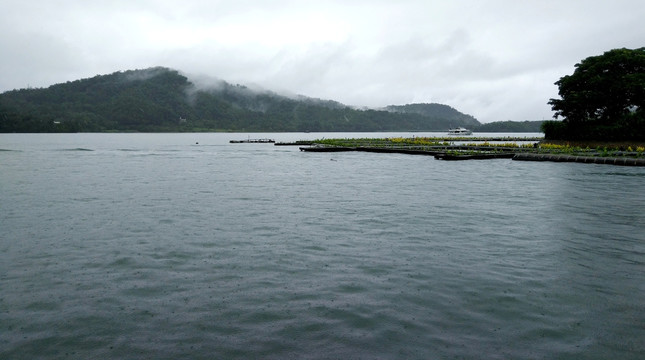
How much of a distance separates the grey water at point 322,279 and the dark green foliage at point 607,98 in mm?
47142

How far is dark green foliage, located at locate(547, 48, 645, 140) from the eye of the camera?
65812 mm

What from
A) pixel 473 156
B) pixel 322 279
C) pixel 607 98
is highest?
pixel 607 98

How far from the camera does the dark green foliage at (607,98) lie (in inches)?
2591

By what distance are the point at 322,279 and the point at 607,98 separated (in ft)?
231

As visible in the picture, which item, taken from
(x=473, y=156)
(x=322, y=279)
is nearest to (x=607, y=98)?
(x=473, y=156)

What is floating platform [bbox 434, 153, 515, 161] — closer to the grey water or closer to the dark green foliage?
the dark green foliage

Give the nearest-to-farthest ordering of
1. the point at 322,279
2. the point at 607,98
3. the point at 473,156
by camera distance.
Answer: the point at 322,279
the point at 473,156
the point at 607,98

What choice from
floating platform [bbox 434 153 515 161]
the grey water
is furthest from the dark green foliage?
the grey water

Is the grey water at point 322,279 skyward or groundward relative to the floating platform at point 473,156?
groundward

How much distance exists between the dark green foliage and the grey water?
1856 inches

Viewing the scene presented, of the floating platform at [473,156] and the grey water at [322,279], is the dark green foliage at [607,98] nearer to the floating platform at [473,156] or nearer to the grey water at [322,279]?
the floating platform at [473,156]

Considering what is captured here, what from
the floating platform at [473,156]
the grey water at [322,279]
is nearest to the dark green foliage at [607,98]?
the floating platform at [473,156]

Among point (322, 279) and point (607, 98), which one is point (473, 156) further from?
point (322, 279)

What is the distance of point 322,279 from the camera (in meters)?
12.7
